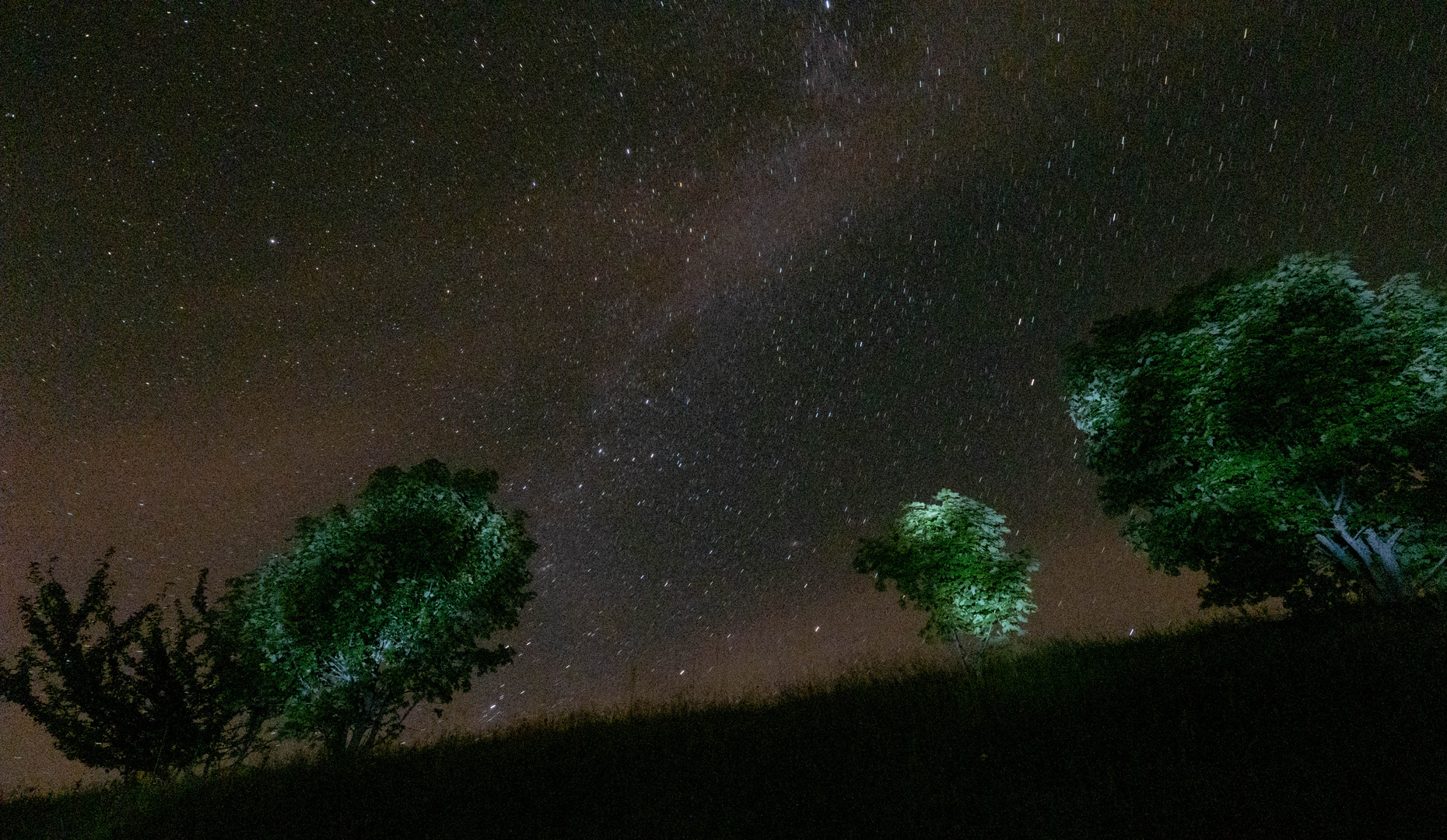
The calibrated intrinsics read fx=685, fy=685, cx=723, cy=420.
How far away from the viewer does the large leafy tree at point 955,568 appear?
64.0 feet

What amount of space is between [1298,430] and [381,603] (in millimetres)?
23610

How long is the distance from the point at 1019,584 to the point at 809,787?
51.5 ft

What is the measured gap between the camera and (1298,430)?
15.4 m

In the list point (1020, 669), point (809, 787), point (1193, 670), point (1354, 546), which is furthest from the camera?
point (1354, 546)

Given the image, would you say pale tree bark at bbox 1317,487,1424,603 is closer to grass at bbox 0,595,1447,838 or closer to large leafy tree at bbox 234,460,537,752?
grass at bbox 0,595,1447,838

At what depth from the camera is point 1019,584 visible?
65.1 ft

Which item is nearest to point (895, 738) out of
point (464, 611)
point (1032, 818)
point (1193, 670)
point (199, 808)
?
point (1032, 818)

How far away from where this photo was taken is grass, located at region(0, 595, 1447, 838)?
4.88 m

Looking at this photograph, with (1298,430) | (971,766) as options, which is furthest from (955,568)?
(971,766)

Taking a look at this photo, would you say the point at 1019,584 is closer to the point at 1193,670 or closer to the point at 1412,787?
the point at 1193,670

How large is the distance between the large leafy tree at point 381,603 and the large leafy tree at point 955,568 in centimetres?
1243

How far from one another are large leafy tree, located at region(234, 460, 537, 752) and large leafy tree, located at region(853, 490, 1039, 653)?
12.4m

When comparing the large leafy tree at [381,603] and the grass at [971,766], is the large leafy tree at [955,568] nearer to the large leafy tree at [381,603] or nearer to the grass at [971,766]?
the grass at [971,766]

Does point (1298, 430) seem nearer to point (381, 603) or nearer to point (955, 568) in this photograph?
point (955, 568)
